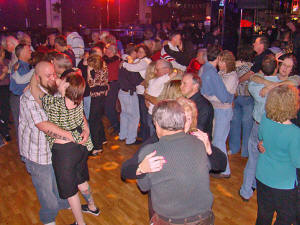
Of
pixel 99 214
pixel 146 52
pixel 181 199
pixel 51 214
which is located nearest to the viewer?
pixel 181 199

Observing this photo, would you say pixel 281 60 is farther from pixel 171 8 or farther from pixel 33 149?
pixel 171 8

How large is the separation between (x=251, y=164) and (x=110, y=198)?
171cm

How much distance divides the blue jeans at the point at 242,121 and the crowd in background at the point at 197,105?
0.05 ft

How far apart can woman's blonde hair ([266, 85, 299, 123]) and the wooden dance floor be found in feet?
4.68

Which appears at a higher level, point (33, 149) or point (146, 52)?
point (146, 52)

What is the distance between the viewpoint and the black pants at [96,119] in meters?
4.48

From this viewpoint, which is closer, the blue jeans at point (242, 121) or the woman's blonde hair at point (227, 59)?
the woman's blonde hair at point (227, 59)

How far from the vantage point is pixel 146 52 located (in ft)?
15.9

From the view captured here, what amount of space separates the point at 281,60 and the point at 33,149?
2.84m

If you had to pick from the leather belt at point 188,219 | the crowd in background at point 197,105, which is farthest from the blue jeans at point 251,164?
the leather belt at point 188,219

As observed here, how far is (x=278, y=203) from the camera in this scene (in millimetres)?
2217

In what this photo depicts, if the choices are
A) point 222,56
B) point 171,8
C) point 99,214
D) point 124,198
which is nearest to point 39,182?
point 99,214

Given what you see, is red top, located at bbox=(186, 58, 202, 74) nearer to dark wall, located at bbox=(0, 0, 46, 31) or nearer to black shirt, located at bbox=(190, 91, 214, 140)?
black shirt, located at bbox=(190, 91, 214, 140)

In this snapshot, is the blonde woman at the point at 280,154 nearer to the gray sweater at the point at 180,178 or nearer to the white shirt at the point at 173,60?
the gray sweater at the point at 180,178
